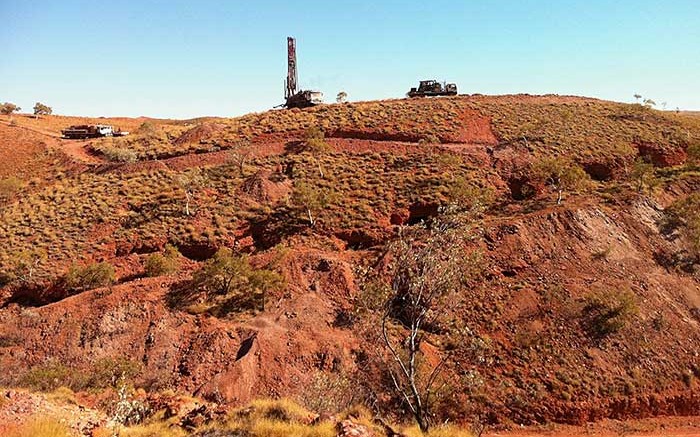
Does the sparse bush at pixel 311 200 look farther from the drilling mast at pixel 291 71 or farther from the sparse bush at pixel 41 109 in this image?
the sparse bush at pixel 41 109

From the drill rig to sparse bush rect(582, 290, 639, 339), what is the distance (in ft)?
126

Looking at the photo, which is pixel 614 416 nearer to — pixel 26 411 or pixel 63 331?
pixel 26 411

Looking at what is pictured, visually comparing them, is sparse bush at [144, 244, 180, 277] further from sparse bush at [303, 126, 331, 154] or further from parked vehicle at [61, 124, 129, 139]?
parked vehicle at [61, 124, 129, 139]

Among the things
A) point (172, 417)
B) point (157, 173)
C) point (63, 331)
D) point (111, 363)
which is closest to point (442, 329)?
point (172, 417)

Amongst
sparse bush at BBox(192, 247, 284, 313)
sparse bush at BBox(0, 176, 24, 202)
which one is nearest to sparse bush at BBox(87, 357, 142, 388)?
sparse bush at BBox(192, 247, 284, 313)

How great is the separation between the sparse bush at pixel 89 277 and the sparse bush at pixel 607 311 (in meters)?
25.1

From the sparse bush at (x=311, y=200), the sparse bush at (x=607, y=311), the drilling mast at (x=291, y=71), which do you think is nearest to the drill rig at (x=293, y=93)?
the drilling mast at (x=291, y=71)

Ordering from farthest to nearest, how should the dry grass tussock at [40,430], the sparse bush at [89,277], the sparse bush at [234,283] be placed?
the sparse bush at [89,277]
the sparse bush at [234,283]
the dry grass tussock at [40,430]

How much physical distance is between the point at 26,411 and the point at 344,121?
36.9 meters

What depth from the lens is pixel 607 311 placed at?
66.2 ft

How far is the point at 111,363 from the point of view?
18047 millimetres

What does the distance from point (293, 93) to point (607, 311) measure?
42485mm

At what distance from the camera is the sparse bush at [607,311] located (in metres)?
19.5

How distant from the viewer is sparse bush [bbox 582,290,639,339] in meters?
19.5
